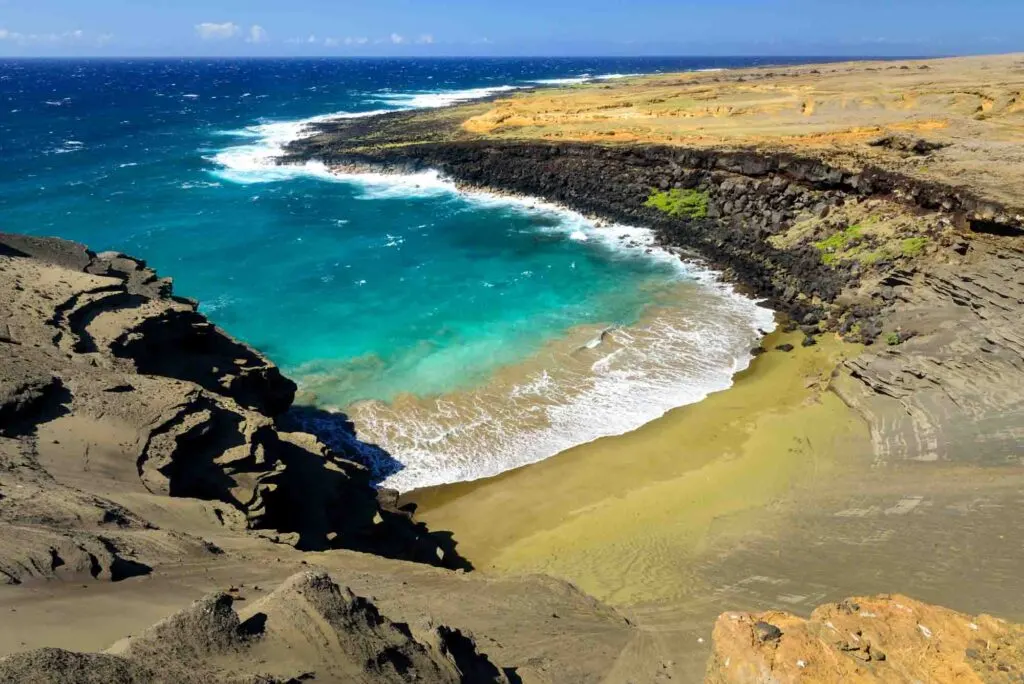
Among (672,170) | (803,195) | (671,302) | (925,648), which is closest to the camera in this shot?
(925,648)

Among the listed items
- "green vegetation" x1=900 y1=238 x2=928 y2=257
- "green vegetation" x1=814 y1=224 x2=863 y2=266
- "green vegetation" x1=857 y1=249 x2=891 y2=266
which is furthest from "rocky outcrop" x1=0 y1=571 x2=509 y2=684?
"green vegetation" x1=814 y1=224 x2=863 y2=266

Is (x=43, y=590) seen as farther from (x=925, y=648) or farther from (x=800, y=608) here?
(x=800, y=608)

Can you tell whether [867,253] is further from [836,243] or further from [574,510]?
[574,510]

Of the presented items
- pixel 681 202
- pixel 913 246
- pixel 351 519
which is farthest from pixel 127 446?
pixel 681 202

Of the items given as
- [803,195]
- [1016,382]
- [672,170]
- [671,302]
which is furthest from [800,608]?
[672,170]

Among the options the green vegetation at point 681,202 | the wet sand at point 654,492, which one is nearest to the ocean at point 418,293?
the wet sand at point 654,492

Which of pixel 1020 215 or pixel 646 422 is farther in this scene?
pixel 1020 215

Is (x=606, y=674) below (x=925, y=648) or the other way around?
below
